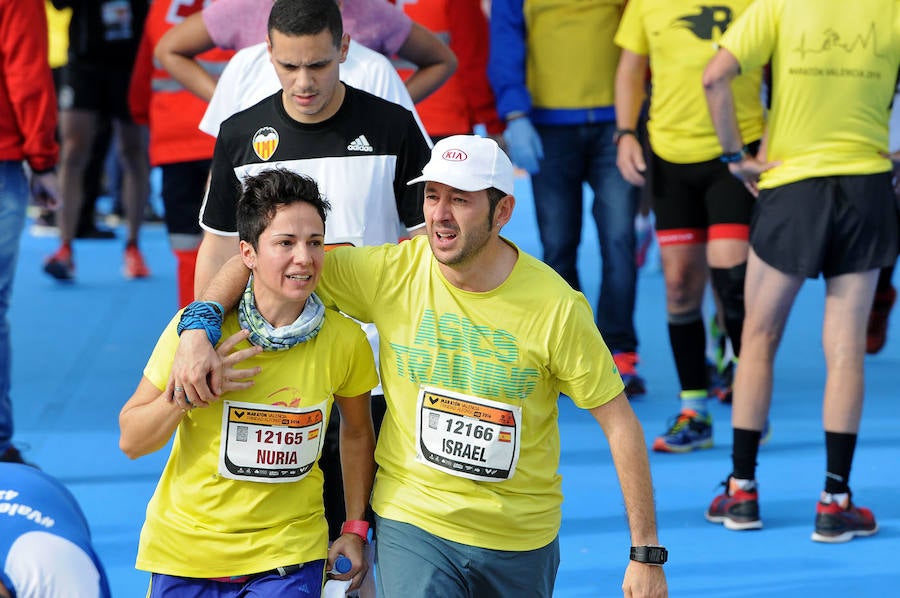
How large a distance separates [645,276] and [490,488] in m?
7.12

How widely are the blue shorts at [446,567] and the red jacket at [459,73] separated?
3.09m

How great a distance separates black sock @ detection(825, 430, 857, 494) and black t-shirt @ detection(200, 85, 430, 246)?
1.83 metres

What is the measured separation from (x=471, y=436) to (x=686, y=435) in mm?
2805

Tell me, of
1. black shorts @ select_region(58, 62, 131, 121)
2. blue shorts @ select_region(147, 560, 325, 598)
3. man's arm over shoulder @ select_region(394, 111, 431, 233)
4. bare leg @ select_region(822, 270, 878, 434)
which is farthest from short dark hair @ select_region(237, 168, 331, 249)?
black shorts @ select_region(58, 62, 131, 121)

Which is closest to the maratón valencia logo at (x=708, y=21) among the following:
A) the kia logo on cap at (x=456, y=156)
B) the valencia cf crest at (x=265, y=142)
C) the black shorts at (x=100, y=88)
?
the valencia cf crest at (x=265, y=142)

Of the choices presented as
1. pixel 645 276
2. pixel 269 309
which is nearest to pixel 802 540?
pixel 269 309

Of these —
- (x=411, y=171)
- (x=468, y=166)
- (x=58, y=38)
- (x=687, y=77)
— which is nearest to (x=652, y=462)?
(x=687, y=77)

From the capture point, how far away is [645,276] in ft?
33.0

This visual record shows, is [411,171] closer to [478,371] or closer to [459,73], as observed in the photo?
[478,371]

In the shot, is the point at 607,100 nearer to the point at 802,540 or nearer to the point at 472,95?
the point at 472,95

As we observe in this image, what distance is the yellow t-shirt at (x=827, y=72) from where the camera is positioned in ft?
14.9

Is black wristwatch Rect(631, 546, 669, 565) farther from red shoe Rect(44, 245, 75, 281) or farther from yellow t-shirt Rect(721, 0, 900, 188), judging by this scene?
red shoe Rect(44, 245, 75, 281)

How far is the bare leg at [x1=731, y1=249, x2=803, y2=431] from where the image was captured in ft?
15.4

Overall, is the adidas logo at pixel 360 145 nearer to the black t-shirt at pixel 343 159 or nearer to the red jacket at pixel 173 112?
the black t-shirt at pixel 343 159
